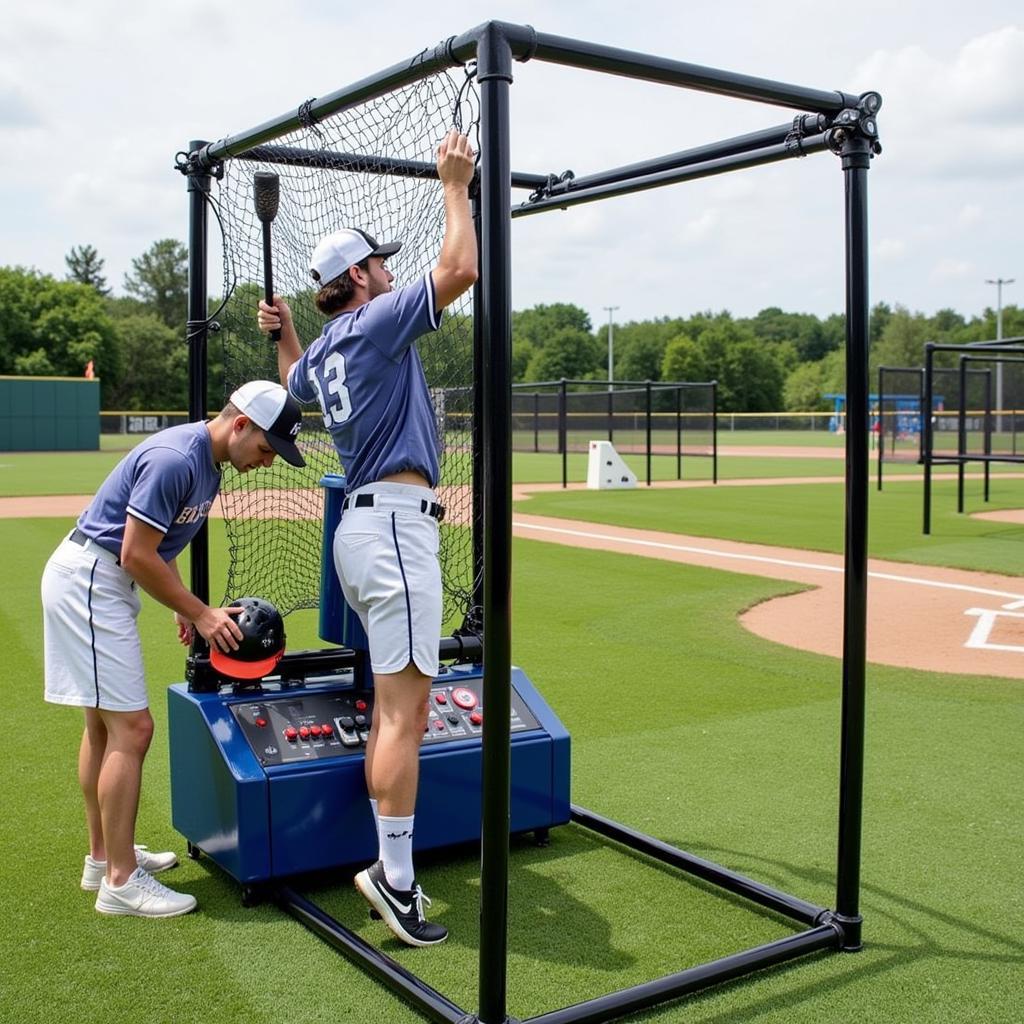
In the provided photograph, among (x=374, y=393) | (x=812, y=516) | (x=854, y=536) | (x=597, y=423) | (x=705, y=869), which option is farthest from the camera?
(x=597, y=423)

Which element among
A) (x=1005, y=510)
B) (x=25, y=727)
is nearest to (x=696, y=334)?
(x=1005, y=510)

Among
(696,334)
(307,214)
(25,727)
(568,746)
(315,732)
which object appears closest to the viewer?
(315,732)

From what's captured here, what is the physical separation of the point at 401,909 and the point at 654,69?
2.36 metres

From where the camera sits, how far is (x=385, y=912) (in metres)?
3.36

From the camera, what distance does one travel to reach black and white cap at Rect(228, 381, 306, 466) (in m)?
3.58

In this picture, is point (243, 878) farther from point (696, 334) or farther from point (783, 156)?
point (696, 334)

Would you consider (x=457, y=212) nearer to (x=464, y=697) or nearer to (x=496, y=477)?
(x=496, y=477)

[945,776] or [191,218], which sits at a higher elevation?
[191,218]

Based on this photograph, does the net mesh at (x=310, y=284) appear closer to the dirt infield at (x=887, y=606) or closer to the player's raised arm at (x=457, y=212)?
the player's raised arm at (x=457, y=212)

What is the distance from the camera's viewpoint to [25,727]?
5605 millimetres

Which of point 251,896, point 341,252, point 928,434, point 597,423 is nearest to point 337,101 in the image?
point 341,252

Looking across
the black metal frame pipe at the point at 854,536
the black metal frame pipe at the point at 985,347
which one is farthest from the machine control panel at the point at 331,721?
the black metal frame pipe at the point at 985,347

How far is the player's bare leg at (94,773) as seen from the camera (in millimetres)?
3752

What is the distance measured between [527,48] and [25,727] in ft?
14.0
